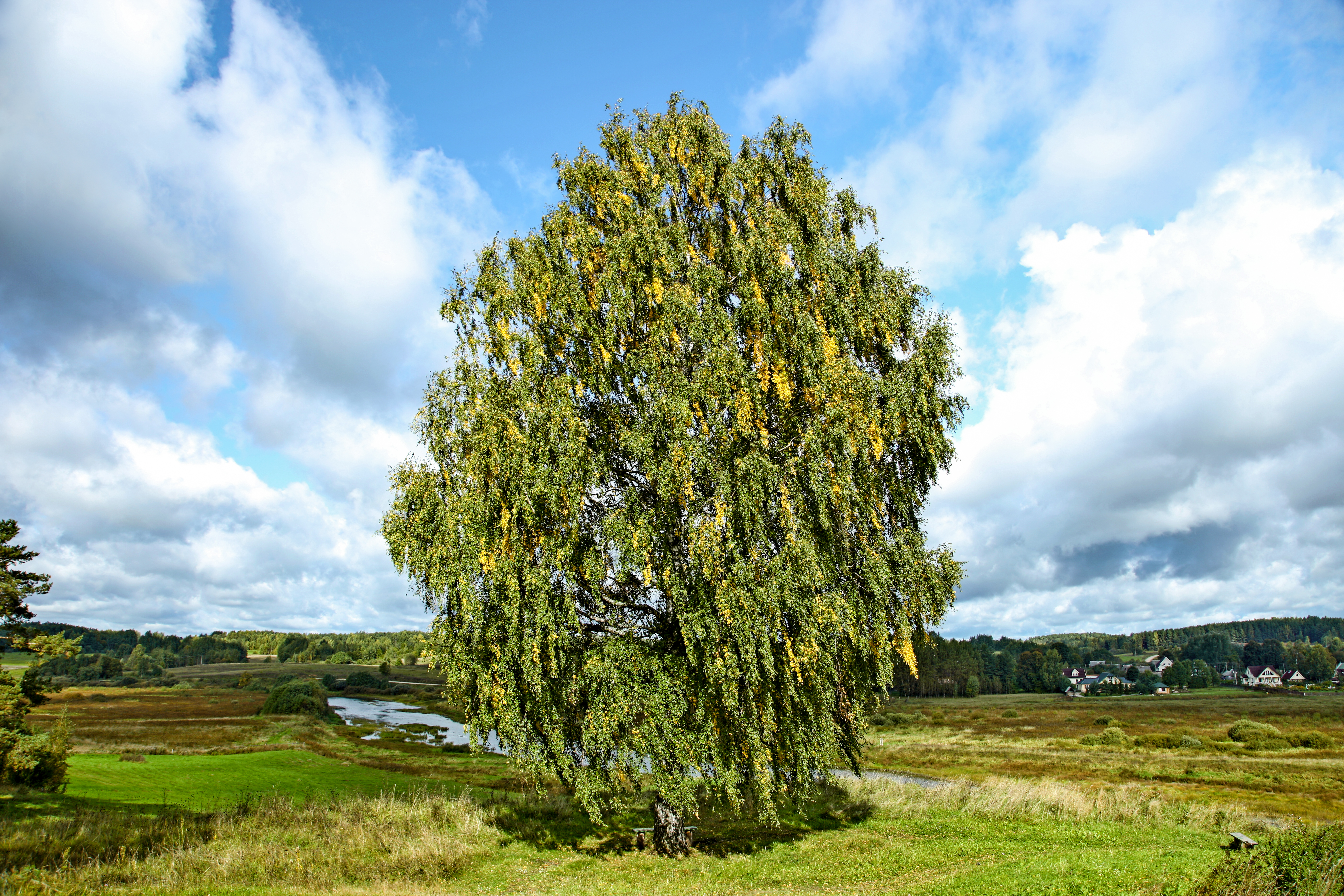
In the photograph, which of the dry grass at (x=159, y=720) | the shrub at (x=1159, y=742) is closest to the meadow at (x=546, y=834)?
the dry grass at (x=159, y=720)

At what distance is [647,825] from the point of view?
20.5 meters

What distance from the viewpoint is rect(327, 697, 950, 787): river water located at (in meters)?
42.2

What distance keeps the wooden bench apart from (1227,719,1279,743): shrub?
64.1m

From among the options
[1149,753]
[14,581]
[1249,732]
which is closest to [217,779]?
[14,581]

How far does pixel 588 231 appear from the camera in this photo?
19.3m

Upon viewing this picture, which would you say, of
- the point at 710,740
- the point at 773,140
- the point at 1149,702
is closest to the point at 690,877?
the point at 710,740

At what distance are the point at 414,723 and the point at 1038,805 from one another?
73.2 metres

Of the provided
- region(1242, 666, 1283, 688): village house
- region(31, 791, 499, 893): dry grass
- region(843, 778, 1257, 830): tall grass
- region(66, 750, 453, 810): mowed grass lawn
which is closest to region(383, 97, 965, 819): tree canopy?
region(31, 791, 499, 893): dry grass

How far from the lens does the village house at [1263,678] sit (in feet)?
522

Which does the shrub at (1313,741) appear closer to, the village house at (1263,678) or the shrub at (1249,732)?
the shrub at (1249,732)

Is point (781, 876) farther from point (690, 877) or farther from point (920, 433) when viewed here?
point (920, 433)

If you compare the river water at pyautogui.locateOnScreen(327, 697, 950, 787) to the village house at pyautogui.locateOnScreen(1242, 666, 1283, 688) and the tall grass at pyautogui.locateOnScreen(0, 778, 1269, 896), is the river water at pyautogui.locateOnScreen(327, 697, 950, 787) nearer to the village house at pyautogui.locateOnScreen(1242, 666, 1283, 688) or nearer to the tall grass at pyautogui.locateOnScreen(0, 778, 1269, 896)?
the tall grass at pyautogui.locateOnScreen(0, 778, 1269, 896)

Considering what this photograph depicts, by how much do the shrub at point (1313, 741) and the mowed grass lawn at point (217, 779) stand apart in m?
67.5

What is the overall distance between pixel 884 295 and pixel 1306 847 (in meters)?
15.1
